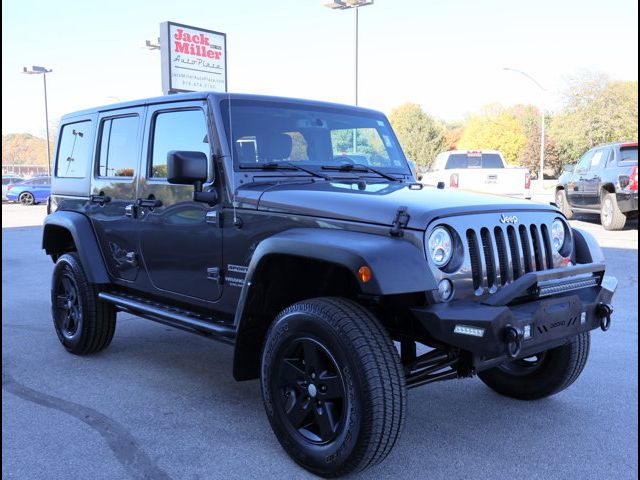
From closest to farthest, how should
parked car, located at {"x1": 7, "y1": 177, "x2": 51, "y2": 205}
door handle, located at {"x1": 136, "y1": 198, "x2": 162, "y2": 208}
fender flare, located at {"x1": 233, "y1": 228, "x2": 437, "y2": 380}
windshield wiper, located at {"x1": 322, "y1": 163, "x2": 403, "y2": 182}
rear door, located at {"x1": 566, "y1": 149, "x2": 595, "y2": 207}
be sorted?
fender flare, located at {"x1": 233, "y1": 228, "x2": 437, "y2": 380}, windshield wiper, located at {"x1": 322, "y1": 163, "x2": 403, "y2": 182}, door handle, located at {"x1": 136, "y1": 198, "x2": 162, "y2": 208}, rear door, located at {"x1": 566, "y1": 149, "x2": 595, "y2": 207}, parked car, located at {"x1": 7, "y1": 177, "x2": 51, "y2": 205}

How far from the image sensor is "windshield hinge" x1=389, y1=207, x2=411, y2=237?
2965 millimetres

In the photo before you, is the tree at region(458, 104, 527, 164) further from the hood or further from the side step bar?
the hood

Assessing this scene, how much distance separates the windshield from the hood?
286mm

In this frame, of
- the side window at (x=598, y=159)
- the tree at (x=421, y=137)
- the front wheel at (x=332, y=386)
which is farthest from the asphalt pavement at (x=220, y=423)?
the tree at (x=421, y=137)

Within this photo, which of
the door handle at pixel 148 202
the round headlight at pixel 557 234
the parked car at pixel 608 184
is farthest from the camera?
the parked car at pixel 608 184

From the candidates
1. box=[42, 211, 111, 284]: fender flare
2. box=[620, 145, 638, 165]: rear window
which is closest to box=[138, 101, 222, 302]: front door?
box=[42, 211, 111, 284]: fender flare

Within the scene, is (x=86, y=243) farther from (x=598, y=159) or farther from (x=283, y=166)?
(x=598, y=159)

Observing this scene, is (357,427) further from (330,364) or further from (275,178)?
(275,178)

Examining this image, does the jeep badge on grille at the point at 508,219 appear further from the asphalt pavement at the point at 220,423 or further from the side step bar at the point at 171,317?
the side step bar at the point at 171,317

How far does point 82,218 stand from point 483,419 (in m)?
3.47

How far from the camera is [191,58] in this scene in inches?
877

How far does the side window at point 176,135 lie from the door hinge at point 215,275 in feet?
2.31

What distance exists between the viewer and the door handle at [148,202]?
4.34 meters

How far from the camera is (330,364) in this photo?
3115 millimetres
